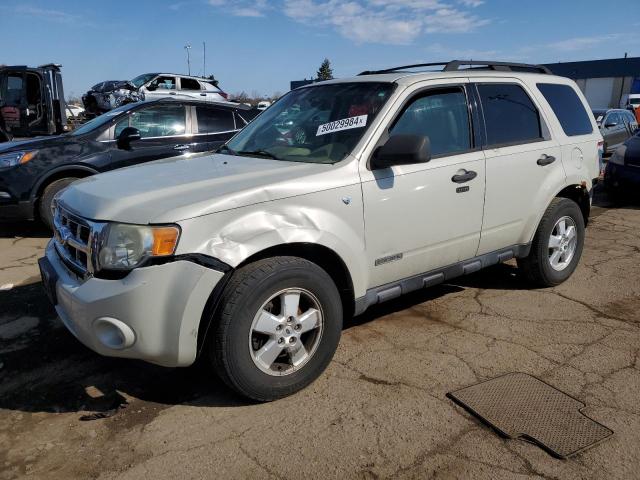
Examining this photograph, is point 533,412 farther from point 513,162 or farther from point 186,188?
point 186,188

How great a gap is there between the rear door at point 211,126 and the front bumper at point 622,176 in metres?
6.44

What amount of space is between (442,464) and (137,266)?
1.73m

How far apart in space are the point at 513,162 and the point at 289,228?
2.14m

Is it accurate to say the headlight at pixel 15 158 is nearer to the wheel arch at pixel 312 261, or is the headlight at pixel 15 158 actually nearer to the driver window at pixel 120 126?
the driver window at pixel 120 126

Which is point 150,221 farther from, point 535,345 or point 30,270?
point 30,270

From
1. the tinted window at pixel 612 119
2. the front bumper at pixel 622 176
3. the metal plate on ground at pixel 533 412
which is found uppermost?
the tinted window at pixel 612 119

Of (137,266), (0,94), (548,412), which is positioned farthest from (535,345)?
(0,94)

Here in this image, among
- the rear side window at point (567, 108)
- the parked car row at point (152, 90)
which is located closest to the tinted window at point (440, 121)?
the rear side window at point (567, 108)

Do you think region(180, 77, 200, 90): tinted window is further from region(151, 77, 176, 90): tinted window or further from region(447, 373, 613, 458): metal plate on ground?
region(447, 373, 613, 458): metal plate on ground

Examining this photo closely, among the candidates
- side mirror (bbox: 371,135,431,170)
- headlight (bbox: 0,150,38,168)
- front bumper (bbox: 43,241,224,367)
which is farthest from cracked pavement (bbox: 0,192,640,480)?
headlight (bbox: 0,150,38,168)

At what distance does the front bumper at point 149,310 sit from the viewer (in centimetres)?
254

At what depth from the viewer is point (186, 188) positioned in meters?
2.88

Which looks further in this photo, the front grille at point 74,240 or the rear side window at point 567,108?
the rear side window at point 567,108

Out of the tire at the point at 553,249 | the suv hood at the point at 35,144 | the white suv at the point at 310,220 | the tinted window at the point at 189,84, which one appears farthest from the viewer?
Result: the tinted window at the point at 189,84
